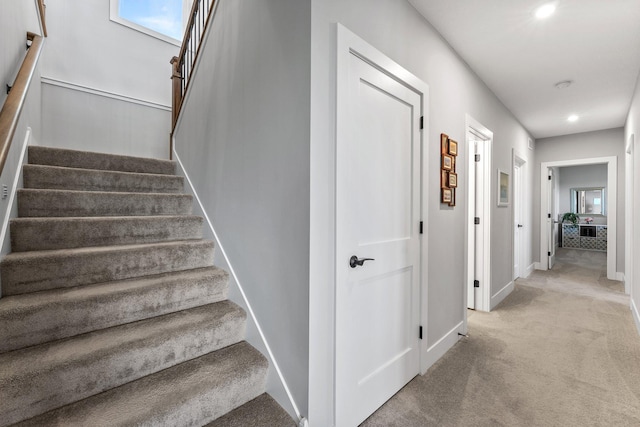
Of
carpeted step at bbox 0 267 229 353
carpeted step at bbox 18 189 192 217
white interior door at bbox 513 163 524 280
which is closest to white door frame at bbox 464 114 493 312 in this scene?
white interior door at bbox 513 163 524 280

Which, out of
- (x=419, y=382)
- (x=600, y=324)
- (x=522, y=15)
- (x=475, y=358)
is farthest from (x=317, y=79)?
(x=600, y=324)

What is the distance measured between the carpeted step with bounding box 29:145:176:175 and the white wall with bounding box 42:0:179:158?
1.19 metres

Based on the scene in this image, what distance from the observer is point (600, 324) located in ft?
9.96

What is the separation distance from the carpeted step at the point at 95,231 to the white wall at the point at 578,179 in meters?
11.1

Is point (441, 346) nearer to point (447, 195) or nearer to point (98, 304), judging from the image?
point (447, 195)

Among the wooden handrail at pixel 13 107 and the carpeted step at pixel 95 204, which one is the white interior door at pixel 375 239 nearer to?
the wooden handrail at pixel 13 107

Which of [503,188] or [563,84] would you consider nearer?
[563,84]

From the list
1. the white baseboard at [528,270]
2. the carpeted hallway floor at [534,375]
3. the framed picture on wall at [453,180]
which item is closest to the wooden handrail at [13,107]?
the carpeted hallway floor at [534,375]

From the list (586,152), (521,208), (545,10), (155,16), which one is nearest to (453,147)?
(545,10)

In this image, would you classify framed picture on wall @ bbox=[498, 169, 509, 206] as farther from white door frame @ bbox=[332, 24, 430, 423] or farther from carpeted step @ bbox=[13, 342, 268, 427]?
carpeted step @ bbox=[13, 342, 268, 427]

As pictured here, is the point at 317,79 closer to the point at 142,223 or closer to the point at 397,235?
the point at 397,235

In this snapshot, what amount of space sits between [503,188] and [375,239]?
3013 millimetres

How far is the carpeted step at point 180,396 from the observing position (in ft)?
3.83

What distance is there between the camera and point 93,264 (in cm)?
173
